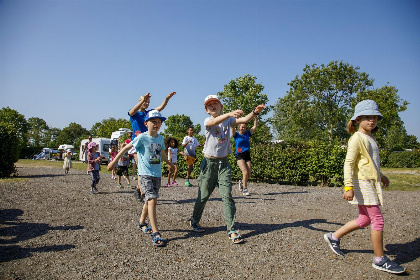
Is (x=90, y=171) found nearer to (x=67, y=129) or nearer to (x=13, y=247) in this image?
(x=13, y=247)

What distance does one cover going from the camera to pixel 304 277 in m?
3.01

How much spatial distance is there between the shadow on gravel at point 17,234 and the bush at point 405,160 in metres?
40.4

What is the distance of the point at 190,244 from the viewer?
402 cm

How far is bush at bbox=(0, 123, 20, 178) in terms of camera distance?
41.3 ft

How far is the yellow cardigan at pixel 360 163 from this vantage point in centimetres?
332

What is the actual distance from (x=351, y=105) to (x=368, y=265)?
3831 cm

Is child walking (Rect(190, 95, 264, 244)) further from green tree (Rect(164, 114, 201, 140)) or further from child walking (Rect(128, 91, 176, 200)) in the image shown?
green tree (Rect(164, 114, 201, 140))

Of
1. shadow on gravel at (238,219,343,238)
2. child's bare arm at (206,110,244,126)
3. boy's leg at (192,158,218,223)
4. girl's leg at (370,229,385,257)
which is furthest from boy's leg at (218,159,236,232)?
girl's leg at (370,229,385,257)

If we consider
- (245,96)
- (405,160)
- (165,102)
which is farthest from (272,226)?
(405,160)

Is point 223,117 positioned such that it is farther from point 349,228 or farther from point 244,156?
point 244,156

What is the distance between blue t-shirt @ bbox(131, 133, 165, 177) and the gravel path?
100 cm

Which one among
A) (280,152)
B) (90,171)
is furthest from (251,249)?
(280,152)

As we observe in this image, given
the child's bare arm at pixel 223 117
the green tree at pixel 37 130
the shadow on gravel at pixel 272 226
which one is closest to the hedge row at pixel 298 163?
the shadow on gravel at pixel 272 226

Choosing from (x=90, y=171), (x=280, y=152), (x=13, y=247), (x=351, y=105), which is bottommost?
(x=13, y=247)
